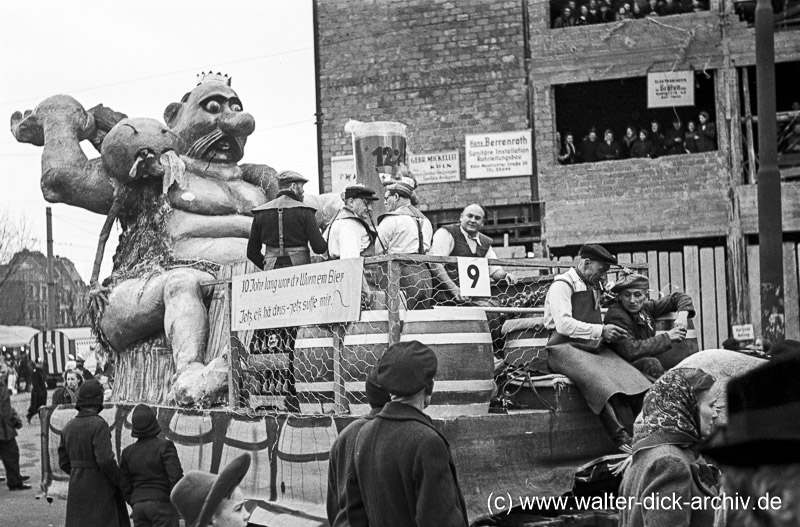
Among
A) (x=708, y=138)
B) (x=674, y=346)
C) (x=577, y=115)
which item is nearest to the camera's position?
(x=674, y=346)

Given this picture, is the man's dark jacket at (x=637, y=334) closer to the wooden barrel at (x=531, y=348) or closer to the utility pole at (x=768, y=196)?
the wooden barrel at (x=531, y=348)

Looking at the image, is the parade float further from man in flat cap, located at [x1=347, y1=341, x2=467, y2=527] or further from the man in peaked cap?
the man in peaked cap

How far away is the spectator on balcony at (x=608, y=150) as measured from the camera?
20.8 metres

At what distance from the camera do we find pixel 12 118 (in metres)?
11.9

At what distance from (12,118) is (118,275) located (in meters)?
2.32

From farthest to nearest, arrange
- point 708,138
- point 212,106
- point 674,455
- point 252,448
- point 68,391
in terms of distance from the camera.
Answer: point 708,138 < point 68,391 < point 212,106 < point 252,448 < point 674,455

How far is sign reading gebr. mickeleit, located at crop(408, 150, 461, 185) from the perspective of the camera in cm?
2120

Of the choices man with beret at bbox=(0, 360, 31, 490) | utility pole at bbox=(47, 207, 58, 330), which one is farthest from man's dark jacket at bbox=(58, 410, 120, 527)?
utility pole at bbox=(47, 207, 58, 330)

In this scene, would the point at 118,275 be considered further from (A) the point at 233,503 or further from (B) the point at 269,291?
(A) the point at 233,503

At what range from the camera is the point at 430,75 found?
21516 mm

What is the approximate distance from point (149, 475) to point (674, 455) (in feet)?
13.7

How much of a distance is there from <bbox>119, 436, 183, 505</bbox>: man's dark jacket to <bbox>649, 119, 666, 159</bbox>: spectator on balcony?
1484 centimetres

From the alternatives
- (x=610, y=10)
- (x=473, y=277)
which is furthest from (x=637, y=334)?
(x=610, y=10)

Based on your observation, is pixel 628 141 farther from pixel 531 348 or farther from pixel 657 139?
pixel 531 348
